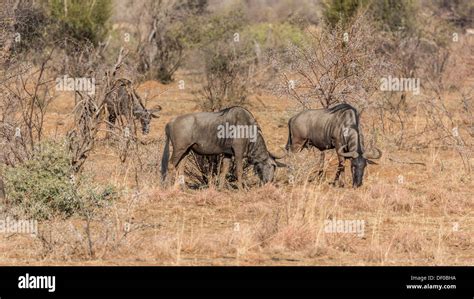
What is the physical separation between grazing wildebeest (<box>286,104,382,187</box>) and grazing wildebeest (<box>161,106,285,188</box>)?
1.15m

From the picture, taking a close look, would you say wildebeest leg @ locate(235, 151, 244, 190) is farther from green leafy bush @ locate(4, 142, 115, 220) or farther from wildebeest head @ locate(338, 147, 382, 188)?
green leafy bush @ locate(4, 142, 115, 220)

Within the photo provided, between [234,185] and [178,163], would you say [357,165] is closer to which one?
[234,185]

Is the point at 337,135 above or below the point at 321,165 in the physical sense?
above

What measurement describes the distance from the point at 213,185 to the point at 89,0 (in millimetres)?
16666

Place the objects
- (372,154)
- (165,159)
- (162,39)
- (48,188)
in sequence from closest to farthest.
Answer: (48,188) < (165,159) < (372,154) < (162,39)

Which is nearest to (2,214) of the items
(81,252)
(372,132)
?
(81,252)

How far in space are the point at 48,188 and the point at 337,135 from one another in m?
4.79

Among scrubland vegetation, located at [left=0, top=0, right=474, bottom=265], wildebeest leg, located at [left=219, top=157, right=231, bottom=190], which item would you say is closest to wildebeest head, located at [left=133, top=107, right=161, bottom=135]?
scrubland vegetation, located at [left=0, top=0, right=474, bottom=265]

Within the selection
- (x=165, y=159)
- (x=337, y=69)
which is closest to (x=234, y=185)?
(x=165, y=159)

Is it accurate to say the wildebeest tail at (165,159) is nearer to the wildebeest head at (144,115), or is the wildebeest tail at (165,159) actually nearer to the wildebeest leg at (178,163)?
the wildebeest leg at (178,163)

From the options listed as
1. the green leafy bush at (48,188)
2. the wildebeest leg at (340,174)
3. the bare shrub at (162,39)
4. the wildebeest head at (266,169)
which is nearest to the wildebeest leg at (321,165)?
the wildebeest leg at (340,174)

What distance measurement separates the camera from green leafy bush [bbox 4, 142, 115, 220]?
34.4ft

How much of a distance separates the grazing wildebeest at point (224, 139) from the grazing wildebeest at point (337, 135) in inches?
45.4

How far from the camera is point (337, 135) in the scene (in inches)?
531
